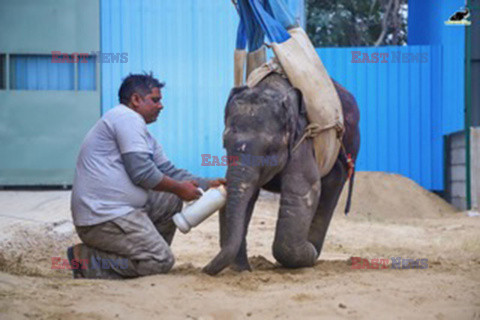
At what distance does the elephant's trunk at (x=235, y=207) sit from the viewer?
4.52 metres

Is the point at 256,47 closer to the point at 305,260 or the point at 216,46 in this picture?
the point at 305,260

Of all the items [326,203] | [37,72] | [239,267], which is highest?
[37,72]

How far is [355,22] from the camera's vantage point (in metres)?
26.3

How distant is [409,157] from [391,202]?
53.4 inches

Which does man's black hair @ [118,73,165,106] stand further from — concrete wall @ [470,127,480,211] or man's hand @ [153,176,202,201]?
concrete wall @ [470,127,480,211]

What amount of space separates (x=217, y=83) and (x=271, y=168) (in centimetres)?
802

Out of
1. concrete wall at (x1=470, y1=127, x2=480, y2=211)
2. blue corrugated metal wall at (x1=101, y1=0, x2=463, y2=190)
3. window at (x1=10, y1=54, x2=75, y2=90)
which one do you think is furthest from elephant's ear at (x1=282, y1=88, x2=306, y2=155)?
window at (x1=10, y1=54, x2=75, y2=90)

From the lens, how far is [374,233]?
8.84m

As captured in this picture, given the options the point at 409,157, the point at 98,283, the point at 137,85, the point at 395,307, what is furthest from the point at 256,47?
the point at 409,157

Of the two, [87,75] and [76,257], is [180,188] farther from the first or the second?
[87,75]

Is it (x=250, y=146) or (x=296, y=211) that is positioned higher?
(x=250, y=146)

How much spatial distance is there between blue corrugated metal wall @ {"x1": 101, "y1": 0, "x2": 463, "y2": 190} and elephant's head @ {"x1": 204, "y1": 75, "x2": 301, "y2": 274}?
755 centimetres

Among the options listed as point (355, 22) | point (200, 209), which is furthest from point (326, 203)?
point (355, 22)

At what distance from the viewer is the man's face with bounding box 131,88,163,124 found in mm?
5000
